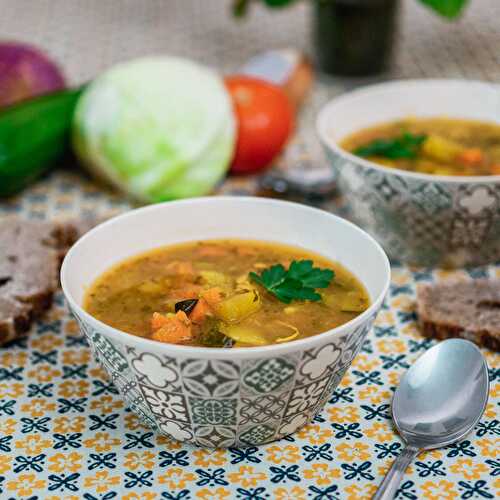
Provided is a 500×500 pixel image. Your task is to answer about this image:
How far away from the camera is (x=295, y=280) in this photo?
7.10ft

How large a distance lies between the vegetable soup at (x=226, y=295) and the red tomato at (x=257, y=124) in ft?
3.97

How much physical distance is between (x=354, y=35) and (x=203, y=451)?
9.39 feet

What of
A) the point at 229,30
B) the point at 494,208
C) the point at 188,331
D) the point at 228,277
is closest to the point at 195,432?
the point at 188,331

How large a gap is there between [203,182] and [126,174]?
1.03ft

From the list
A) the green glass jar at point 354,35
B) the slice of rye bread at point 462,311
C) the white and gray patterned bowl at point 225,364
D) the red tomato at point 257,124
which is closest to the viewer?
the white and gray patterned bowl at point 225,364

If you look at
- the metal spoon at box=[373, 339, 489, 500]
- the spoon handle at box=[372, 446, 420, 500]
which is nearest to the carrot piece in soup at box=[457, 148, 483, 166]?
the metal spoon at box=[373, 339, 489, 500]

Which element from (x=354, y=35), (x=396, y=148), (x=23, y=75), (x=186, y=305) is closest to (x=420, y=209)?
(x=396, y=148)

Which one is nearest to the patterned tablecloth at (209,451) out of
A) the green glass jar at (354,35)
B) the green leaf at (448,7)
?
the green leaf at (448,7)

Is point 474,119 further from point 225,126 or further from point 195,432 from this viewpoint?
point 195,432

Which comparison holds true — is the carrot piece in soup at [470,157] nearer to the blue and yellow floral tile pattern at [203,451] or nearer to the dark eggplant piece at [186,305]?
the blue and yellow floral tile pattern at [203,451]

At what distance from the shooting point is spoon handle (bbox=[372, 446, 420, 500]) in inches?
73.2

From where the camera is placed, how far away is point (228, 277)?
2.28m

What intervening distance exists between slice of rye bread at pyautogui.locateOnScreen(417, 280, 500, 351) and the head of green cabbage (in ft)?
3.90

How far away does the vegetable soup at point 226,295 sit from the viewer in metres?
2.02
